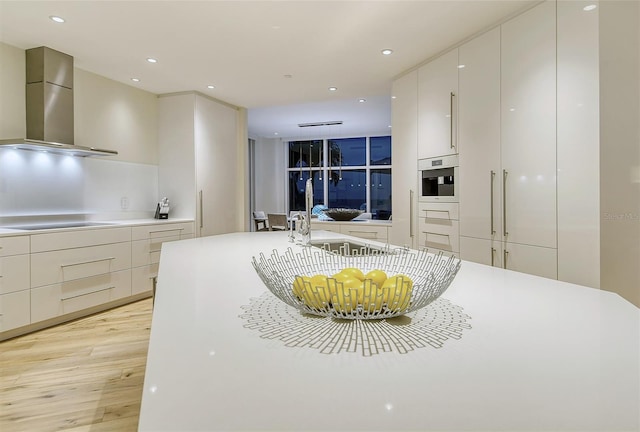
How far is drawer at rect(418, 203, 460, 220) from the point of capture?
3367mm

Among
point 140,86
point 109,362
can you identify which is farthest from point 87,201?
point 109,362

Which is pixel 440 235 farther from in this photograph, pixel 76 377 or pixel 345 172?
pixel 345 172

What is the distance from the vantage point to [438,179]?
356 centimetres

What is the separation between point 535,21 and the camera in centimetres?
254

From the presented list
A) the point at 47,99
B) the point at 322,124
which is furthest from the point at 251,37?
the point at 322,124

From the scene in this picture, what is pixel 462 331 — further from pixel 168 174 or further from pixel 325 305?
pixel 168 174

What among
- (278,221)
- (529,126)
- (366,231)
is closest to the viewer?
(529,126)

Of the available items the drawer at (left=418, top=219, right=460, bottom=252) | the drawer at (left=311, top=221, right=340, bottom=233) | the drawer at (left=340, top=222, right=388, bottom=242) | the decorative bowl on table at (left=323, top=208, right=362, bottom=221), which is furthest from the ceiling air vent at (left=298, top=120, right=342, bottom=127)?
the drawer at (left=418, top=219, right=460, bottom=252)

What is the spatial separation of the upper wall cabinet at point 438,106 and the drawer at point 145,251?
2953mm

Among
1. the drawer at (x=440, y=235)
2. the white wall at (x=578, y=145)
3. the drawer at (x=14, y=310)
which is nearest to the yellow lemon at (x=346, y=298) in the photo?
the white wall at (x=578, y=145)

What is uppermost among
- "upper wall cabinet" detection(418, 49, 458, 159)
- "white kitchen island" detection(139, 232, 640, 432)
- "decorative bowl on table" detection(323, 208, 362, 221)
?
"upper wall cabinet" detection(418, 49, 458, 159)

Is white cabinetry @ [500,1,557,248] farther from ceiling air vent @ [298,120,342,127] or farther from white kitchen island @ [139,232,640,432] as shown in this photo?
ceiling air vent @ [298,120,342,127]

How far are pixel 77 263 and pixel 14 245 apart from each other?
0.53 m

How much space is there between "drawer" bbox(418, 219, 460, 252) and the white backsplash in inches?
133
